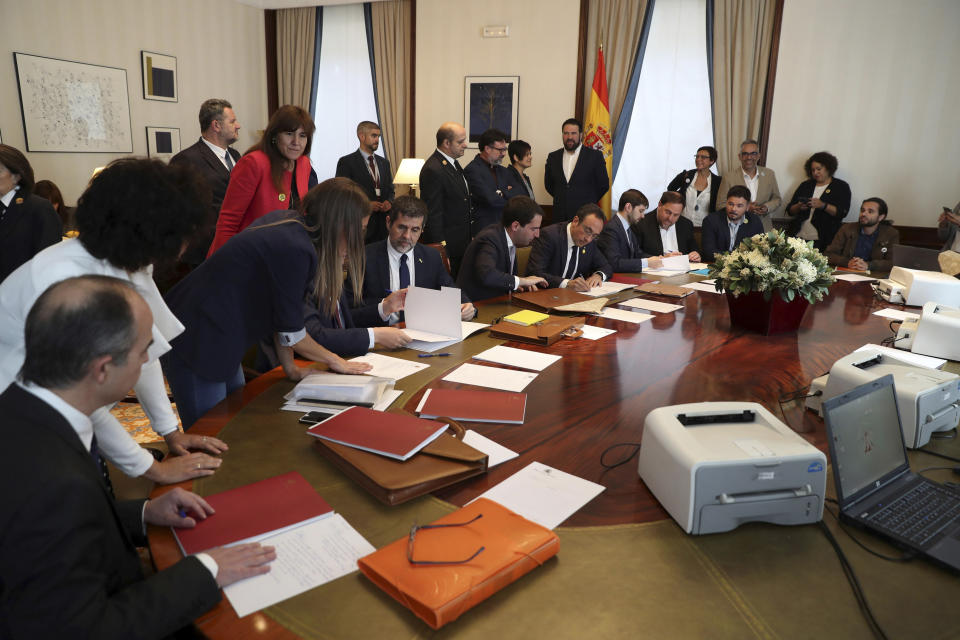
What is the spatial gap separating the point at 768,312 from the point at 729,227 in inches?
98.5

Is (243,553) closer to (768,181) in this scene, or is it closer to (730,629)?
(730,629)

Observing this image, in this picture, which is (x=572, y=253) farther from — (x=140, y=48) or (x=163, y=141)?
(x=140, y=48)

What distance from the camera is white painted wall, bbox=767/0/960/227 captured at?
5.66 m

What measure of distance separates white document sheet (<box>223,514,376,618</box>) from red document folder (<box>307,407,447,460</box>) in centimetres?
22

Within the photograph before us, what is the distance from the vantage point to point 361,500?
134 centimetres

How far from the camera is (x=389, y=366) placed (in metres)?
2.15

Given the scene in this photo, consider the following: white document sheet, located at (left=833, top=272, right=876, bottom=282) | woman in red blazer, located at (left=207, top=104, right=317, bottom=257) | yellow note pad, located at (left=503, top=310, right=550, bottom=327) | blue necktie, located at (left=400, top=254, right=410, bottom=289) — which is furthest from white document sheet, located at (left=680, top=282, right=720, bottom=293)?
woman in red blazer, located at (left=207, top=104, right=317, bottom=257)

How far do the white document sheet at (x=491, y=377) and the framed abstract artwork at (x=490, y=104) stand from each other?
5207 millimetres

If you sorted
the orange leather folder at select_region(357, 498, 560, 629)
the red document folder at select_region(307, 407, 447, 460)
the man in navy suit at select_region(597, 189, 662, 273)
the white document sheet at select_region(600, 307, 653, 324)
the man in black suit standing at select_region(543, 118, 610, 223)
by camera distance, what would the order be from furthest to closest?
the man in black suit standing at select_region(543, 118, 610, 223) < the man in navy suit at select_region(597, 189, 662, 273) < the white document sheet at select_region(600, 307, 653, 324) < the red document folder at select_region(307, 407, 447, 460) < the orange leather folder at select_region(357, 498, 560, 629)

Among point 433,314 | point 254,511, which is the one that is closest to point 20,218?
point 433,314

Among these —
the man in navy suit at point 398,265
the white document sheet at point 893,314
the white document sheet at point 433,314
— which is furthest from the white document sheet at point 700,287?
the white document sheet at point 433,314

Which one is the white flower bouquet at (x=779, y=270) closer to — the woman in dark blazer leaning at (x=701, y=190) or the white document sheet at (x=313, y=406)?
the white document sheet at (x=313, y=406)

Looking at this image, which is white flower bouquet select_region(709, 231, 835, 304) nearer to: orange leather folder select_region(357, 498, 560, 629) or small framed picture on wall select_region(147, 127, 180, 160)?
orange leather folder select_region(357, 498, 560, 629)

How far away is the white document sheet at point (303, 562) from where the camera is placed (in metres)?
1.05
